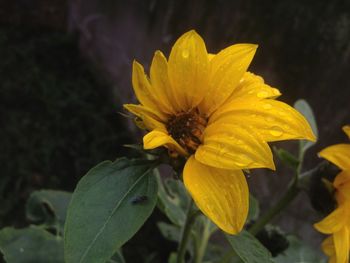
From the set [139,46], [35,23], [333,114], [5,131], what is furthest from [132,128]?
[333,114]

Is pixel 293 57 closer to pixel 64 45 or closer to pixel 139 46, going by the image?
pixel 139 46

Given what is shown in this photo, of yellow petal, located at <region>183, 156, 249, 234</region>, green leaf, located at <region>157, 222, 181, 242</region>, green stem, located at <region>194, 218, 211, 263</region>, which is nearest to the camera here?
yellow petal, located at <region>183, 156, 249, 234</region>

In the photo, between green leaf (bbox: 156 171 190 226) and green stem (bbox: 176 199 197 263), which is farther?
green leaf (bbox: 156 171 190 226)

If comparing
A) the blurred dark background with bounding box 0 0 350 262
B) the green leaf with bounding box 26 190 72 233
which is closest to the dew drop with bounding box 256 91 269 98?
the green leaf with bounding box 26 190 72 233

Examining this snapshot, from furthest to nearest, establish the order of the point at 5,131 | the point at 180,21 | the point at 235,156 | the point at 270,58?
the point at 5,131, the point at 180,21, the point at 270,58, the point at 235,156

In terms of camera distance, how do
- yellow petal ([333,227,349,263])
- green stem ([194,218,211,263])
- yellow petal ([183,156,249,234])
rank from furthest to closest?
green stem ([194,218,211,263]) → yellow petal ([333,227,349,263]) → yellow petal ([183,156,249,234])

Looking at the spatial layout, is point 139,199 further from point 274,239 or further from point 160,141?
point 274,239

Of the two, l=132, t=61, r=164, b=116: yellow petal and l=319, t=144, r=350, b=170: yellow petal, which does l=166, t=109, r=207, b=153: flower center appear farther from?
l=319, t=144, r=350, b=170: yellow petal
